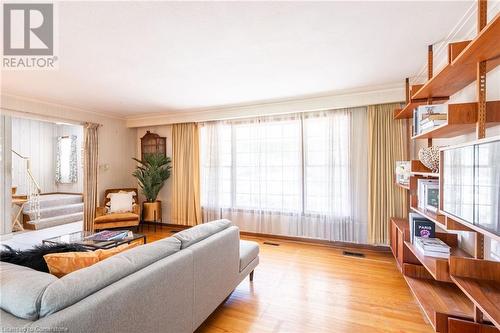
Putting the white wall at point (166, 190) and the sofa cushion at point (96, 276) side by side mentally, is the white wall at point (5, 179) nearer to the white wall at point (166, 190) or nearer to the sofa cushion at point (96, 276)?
the white wall at point (166, 190)

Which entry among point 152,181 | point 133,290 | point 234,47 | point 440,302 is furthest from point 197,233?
point 152,181

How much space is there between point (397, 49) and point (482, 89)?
107cm

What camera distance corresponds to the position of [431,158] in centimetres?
189

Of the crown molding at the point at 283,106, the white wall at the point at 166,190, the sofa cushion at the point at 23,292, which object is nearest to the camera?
the sofa cushion at the point at 23,292

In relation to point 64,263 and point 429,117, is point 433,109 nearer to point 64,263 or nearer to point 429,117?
point 429,117

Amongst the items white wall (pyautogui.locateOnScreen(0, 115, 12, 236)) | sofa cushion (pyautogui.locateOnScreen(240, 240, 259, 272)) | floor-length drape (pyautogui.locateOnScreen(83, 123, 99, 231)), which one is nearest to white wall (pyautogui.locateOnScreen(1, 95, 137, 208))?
floor-length drape (pyautogui.locateOnScreen(83, 123, 99, 231))

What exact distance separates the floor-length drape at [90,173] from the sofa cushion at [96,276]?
3684mm

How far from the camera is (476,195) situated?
46.3 inches

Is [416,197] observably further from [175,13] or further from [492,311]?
[175,13]

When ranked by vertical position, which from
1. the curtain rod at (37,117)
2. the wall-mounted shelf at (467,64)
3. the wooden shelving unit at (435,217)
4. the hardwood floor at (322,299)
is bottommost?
the hardwood floor at (322,299)

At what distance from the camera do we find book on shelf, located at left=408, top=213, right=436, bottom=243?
6.92ft

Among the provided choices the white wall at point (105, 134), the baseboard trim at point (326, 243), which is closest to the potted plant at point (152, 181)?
the white wall at point (105, 134)

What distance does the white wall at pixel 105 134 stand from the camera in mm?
3561

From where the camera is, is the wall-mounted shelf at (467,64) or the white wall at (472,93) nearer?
the wall-mounted shelf at (467,64)
